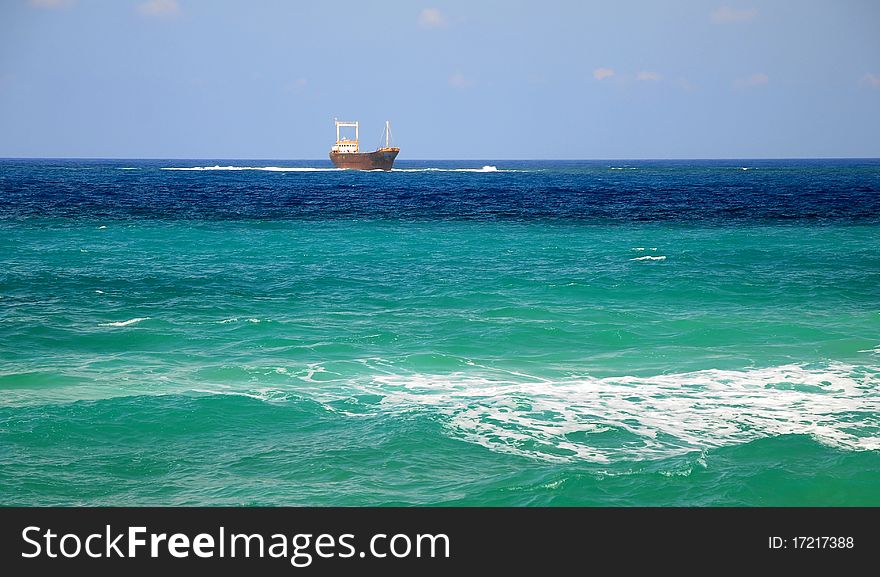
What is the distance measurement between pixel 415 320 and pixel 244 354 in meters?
5.93

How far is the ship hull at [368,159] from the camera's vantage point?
160m

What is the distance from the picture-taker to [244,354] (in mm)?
21172

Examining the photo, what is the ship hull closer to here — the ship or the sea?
the ship

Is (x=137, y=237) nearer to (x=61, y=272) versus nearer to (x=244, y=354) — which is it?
(x=61, y=272)

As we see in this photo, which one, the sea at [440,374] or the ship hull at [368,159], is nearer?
the sea at [440,374]

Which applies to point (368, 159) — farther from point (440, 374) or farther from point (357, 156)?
point (440, 374)

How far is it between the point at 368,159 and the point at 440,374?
477 ft

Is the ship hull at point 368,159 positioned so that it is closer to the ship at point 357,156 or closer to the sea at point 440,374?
the ship at point 357,156

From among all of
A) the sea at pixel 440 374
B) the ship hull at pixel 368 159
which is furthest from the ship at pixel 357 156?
the sea at pixel 440 374

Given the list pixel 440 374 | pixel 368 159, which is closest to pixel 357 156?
pixel 368 159

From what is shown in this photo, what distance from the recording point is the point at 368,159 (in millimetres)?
161750

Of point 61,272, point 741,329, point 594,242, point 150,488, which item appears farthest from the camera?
point 594,242

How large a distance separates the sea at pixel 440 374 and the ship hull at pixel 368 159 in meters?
119
